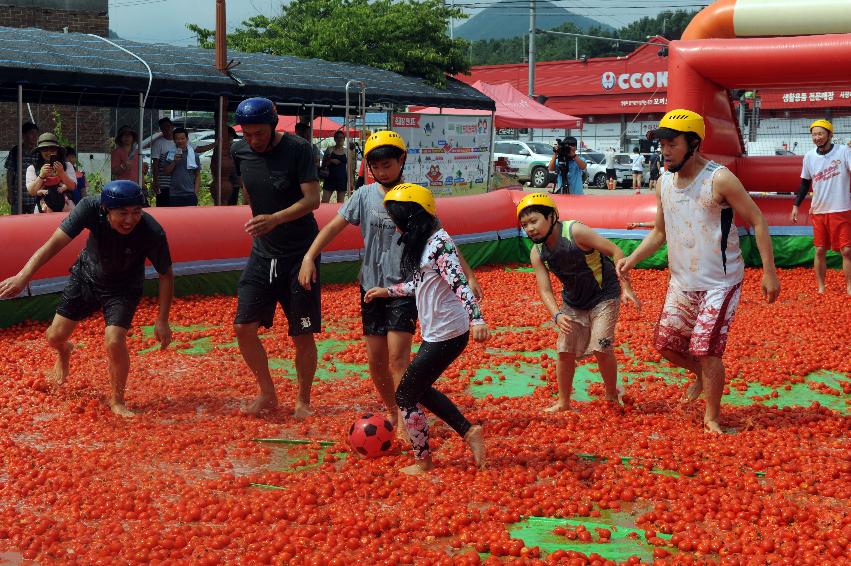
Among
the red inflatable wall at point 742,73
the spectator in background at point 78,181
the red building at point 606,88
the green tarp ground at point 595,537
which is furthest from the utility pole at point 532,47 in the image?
the green tarp ground at point 595,537

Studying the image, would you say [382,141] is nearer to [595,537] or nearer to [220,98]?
[595,537]

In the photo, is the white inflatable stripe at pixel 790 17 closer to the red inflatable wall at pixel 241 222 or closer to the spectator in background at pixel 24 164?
the red inflatable wall at pixel 241 222

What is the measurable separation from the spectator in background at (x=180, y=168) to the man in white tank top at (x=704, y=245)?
1162 cm

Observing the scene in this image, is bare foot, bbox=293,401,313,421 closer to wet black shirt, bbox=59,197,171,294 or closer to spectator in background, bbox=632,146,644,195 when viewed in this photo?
wet black shirt, bbox=59,197,171,294

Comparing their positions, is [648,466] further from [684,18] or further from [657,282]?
[684,18]

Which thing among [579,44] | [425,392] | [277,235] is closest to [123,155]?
[277,235]

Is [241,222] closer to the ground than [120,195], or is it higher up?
closer to the ground

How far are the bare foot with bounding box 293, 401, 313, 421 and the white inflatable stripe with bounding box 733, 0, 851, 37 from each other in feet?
34.7

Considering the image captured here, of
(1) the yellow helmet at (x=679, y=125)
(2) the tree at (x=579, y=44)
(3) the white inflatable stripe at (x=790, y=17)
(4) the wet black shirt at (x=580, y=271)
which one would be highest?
(2) the tree at (x=579, y=44)

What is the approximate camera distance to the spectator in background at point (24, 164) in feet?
44.2

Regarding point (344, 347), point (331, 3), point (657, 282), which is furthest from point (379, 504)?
point (331, 3)

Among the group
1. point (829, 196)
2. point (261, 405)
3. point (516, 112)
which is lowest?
point (261, 405)

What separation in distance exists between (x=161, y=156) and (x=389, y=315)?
11621 mm

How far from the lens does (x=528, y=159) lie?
38.9m
